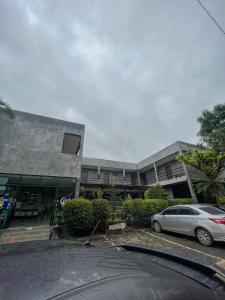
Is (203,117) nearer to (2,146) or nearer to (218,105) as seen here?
(218,105)

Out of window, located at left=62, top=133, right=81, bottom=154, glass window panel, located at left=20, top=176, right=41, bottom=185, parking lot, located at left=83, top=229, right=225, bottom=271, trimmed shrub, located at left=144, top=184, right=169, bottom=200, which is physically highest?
window, located at left=62, top=133, right=81, bottom=154

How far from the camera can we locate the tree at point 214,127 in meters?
11.8

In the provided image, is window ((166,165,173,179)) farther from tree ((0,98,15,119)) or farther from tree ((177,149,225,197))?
tree ((0,98,15,119))

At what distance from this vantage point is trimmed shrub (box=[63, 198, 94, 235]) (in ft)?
21.5

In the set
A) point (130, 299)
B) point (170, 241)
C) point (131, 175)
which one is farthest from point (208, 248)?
point (131, 175)

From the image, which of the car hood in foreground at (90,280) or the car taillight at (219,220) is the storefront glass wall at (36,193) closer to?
the car taillight at (219,220)

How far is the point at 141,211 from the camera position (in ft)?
27.2

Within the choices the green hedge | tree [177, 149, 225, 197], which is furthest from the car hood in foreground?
tree [177, 149, 225, 197]

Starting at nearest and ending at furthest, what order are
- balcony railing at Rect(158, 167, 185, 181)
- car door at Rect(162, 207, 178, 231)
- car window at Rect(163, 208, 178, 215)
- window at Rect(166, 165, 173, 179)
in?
1. car door at Rect(162, 207, 178, 231)
2. car window at Rect(163, 208, 178, 215)
3. balcony railing at Rect(158, 167, 185, 181)
4. window at Rect(166, 165, 173, 179)

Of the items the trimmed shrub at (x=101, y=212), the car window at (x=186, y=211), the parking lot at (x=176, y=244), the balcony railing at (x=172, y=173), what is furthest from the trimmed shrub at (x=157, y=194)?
the trimmed shrub at (x=101, y=212)

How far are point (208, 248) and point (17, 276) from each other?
20.7ft

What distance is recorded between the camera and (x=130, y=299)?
2.43ft

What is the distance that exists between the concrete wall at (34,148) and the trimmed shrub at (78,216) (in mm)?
2588

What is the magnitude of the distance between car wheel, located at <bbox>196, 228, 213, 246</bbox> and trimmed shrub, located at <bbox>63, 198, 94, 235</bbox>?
4.52 metres
